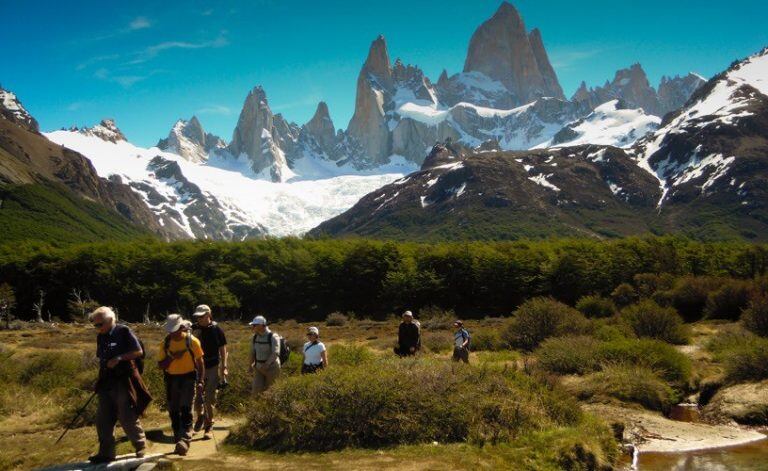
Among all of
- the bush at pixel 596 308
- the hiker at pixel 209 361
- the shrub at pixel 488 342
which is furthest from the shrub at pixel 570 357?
the bush at pixel 596 308

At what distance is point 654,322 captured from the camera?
79.4 ft

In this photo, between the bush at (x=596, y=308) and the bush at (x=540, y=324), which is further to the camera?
the bush at (x=596, y=308)

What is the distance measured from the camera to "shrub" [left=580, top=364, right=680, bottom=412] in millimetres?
15164

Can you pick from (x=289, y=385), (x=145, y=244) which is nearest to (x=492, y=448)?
(x=289, y=385)

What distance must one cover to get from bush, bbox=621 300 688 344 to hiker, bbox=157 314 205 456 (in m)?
19.8

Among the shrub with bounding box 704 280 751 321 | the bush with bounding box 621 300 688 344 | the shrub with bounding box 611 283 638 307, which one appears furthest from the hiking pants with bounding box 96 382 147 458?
the shrub with bounding box 611 283 638 307

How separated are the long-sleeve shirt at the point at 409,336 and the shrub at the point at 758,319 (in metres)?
14.9

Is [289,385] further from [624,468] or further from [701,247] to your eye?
[701,247]

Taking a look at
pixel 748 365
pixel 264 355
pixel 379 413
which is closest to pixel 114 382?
pixel 264 355

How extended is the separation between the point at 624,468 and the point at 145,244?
59.6 metres

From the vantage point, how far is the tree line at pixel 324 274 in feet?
162

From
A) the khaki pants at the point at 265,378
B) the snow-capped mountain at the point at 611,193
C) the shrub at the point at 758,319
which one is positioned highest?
the snow-capped mountain at the point at 611,193

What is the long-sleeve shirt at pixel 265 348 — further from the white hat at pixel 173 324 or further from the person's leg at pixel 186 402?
the white hat at pixel 173 324

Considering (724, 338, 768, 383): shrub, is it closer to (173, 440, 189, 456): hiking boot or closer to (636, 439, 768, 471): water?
(636, 439, 768, 471): water
